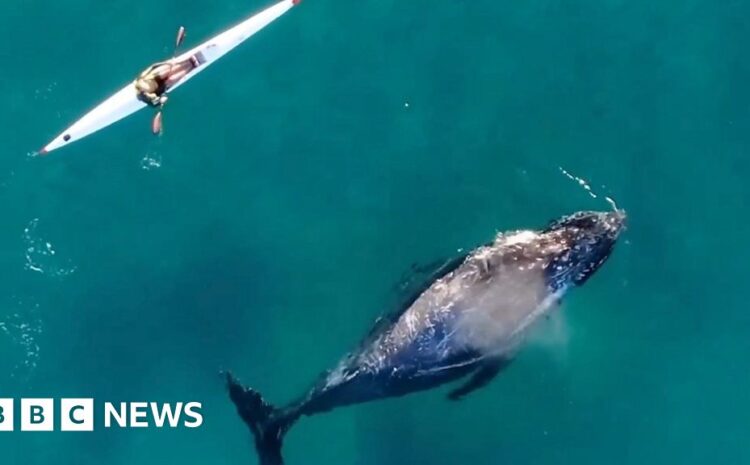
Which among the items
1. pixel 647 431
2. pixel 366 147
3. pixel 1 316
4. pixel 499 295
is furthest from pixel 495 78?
pixel 1 316

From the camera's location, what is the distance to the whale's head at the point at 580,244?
61656 mm

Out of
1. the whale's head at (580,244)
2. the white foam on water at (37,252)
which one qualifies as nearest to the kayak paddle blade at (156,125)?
the white foam on water at (37,252)

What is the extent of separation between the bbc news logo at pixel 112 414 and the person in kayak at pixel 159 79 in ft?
63.0

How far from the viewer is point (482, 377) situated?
63.1m

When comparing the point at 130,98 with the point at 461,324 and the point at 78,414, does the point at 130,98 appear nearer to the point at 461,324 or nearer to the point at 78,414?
the point at 78,414

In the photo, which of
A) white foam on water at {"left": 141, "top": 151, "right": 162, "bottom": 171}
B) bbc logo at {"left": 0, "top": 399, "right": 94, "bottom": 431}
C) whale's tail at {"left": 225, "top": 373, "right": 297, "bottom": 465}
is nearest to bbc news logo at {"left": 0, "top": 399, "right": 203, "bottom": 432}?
bbc logo at {"left": 0, "top": 399, "right": 94, "bottom": 431}

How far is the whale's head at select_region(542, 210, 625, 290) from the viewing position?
61656 mm

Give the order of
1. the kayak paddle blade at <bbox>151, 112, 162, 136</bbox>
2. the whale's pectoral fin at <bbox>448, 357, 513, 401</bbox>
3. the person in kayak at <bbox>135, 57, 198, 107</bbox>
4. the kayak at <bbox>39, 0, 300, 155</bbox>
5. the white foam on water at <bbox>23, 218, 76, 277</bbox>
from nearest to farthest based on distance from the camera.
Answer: the person in kayak at <bbox>135, 57, 198, 107</bbox>
the whale's pectoral fin at <bbox>448, 357, 513, 401</bbox>
the kayak paddle blade at <bbox>151, 112, 162, 136</bbox>
the kayak at <bbox>39, 0, 300, 155</bbox>
the white foam on water at <bbox>23, 218, 76, 277</bbox>

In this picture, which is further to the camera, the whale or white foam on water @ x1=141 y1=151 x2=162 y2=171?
white foam on water @ x1=141 y1=151 x2=162 y2=171

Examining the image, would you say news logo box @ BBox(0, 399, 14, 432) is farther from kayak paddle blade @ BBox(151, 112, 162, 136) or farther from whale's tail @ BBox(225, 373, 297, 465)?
kayak paddle blade @ BBox(151, 112, 162, 136)

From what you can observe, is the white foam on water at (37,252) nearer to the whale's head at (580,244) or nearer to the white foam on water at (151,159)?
the white foam on water at (151,159)

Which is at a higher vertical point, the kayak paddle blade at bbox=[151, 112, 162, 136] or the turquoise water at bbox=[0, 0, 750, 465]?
the kayak paddle blade at bbox=[151, 112, 162, 136]

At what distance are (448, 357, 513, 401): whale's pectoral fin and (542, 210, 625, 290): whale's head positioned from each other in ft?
19.1

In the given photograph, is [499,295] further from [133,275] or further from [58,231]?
[58,231]
